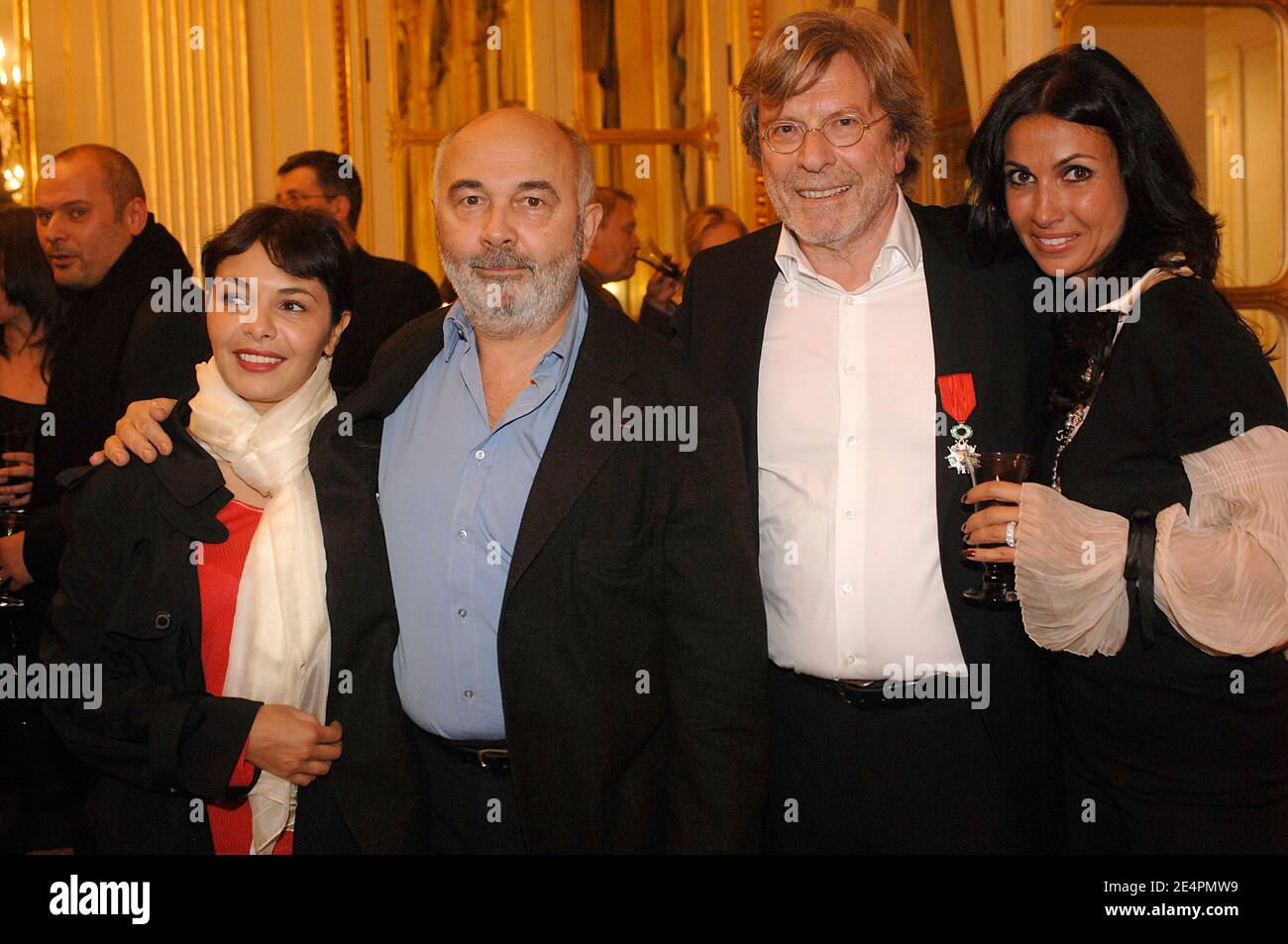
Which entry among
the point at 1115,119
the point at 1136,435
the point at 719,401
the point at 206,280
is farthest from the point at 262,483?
the point at 1115,119

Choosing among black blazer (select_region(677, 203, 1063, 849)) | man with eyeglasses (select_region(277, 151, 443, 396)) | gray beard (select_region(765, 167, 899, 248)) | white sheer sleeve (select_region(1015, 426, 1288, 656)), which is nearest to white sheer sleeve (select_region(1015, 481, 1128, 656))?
white sheer sleeve (select_region(1015, 426, 1288, 656))

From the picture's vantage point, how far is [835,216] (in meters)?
2.38

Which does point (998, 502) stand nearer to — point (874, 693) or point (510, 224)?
point (874, 693)

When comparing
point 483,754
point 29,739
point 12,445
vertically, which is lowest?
point 29,739

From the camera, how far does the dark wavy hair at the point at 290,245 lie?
229cm

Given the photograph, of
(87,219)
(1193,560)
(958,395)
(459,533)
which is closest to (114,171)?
(87,219)

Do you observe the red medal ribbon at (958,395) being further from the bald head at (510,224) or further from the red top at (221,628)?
the red top at (221,628)

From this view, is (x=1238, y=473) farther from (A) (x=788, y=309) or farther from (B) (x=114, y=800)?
(B) (x=114, y=800)

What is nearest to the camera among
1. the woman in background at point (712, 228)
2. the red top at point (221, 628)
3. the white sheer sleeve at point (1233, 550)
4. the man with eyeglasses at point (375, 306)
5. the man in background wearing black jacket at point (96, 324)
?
the white sheer sleeve at point (1233, 550)

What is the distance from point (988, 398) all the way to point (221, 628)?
1462mm

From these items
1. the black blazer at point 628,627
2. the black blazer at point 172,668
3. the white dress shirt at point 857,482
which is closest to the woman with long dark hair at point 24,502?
the black blazer at point 172,668

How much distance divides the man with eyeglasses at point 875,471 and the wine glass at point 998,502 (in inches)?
4.0

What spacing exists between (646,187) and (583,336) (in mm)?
4895

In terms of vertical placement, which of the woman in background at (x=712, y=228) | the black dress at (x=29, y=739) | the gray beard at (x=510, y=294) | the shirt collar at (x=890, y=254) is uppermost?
the woman in background at (x=712, y=228)
